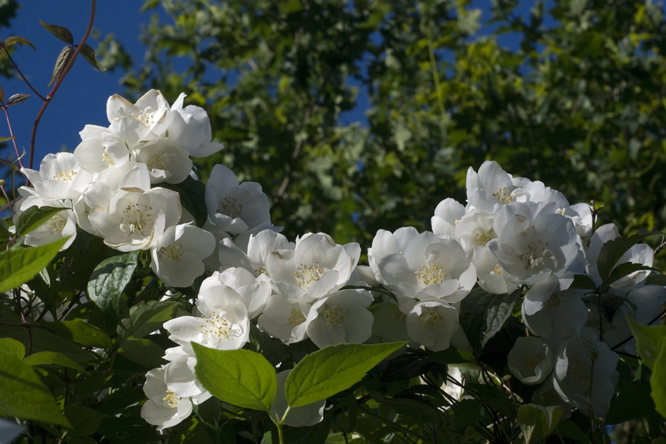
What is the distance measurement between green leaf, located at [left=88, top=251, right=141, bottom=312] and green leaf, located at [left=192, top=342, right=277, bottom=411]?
25 centimetres

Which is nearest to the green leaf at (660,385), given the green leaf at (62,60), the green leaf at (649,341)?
the green leaf at (649,341)

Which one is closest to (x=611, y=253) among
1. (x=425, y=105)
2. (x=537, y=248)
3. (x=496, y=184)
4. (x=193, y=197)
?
(x=537, y=248)

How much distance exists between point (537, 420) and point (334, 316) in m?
0.23

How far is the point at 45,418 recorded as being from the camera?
0.43 meters

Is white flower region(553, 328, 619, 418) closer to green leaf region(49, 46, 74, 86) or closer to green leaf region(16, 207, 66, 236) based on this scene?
green leaf region(16, 207, 66, 236)

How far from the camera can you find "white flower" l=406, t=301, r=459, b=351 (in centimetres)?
70

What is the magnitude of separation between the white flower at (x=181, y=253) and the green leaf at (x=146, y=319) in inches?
1.6

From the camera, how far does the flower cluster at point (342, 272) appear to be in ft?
2.27

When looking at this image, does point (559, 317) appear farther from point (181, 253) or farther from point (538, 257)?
point (181, 253)

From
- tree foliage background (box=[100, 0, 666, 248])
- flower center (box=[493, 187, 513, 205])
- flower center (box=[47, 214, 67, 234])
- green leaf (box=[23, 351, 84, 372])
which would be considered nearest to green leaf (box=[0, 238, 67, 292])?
green leaf (box=[23, 351, 84, 372])

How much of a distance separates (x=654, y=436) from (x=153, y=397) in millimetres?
635

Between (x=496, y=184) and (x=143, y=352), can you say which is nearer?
(x=143, y=352)

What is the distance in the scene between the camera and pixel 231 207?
904mm

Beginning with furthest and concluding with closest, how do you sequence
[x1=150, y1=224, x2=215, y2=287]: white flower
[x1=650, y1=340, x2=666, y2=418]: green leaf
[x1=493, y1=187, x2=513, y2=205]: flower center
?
[x1=493, y1=187, x2=513, y2=205]: flower center → [x1=150, y1=224, x2=215, y2=287]: white flower → [x1=650, y1=340, x2=666, y2=418]: green leaf
